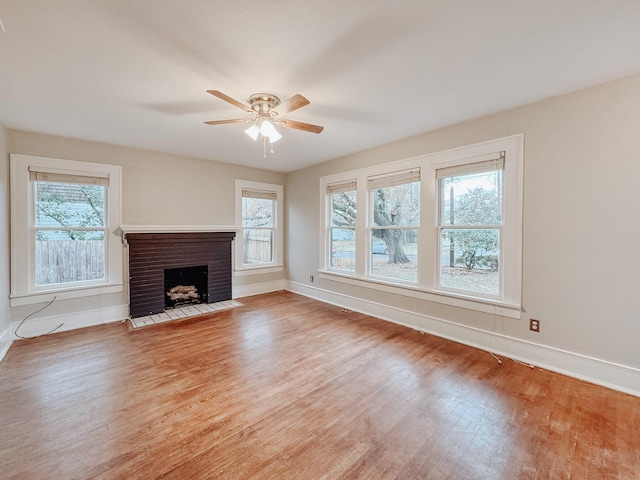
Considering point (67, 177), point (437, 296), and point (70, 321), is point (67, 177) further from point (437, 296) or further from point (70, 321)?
point (437, 296)

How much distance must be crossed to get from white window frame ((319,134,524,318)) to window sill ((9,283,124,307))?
10.7 ft

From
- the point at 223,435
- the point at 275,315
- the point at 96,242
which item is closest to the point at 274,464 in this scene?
the point at 223,435

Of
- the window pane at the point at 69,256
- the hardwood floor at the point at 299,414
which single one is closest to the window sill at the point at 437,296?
the hardwood floor at the point at 299,414

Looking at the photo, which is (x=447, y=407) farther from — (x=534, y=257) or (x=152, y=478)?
(x=152, y=478)

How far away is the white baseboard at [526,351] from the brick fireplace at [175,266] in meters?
2.63

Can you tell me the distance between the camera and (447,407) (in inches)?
80.9

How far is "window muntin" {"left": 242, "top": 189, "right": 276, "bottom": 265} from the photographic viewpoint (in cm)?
538

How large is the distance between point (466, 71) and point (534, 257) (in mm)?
1872

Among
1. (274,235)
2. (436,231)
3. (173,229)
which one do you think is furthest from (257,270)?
(436,231)

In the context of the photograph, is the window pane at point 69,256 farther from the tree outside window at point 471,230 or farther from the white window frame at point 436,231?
the tree outside window at point 471,230

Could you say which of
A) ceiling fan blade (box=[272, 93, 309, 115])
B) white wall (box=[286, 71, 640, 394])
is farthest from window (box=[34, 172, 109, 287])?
white wall (box=[286, 71, 640, 394])

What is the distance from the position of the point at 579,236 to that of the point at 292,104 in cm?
278

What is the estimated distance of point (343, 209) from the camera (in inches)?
187

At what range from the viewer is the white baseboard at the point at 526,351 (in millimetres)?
2275
